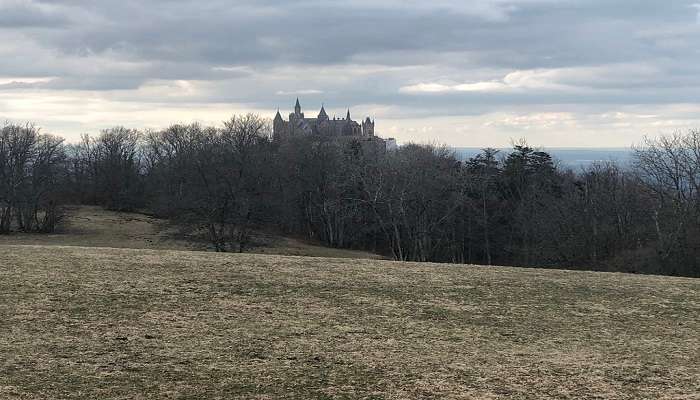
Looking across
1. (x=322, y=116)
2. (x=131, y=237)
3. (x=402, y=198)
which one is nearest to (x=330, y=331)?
(x=402, y=198)

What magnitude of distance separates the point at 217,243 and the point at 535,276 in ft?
74.8

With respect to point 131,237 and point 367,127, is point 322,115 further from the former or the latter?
point 131,237

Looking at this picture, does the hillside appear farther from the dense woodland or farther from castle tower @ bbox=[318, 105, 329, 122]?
castle tower @ bbox=[318, 105, 329, 122]

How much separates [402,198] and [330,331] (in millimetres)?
35023

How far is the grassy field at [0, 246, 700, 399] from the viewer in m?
7.12

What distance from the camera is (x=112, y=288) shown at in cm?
1188

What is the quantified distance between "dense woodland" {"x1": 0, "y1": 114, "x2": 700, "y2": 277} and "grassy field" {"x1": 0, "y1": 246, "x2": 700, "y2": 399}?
67.5 feet

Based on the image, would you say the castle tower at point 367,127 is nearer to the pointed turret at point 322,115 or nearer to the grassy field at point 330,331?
the pointed turret at point 322,115

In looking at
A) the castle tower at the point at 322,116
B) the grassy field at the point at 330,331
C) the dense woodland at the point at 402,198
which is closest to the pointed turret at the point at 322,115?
the castle tower at the point at 322,116

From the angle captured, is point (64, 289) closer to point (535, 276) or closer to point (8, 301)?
point (8, 301)

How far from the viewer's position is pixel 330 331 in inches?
381

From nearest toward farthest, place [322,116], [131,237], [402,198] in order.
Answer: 1. [402,198]
2. [131,237]
3. [322,116]

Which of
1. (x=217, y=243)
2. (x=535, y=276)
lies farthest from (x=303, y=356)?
(x=217, y=243)

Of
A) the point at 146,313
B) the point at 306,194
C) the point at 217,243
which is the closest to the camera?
the point at 146,313
